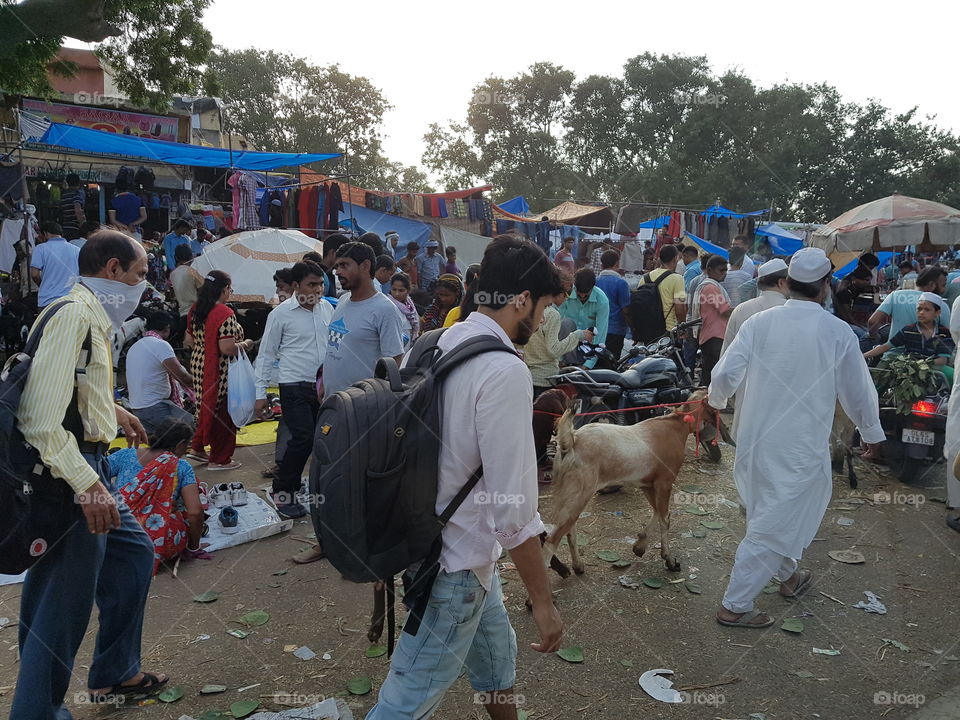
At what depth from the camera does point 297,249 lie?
1086cm

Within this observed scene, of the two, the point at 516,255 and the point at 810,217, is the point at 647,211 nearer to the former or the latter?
the point at 810,217

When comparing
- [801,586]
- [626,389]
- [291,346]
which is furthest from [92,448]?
[626,389]

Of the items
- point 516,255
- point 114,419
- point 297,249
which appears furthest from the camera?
point 297,249

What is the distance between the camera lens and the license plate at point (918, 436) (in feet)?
20.0

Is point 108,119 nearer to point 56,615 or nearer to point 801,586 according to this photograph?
point 56,615

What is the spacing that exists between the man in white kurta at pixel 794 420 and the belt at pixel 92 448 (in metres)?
3.19

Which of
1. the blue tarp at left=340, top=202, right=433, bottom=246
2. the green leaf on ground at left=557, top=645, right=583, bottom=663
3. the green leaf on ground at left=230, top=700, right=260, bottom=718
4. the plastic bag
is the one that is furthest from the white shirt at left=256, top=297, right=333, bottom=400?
the blue tarp at left=340, top=202, right=433, bottom=246

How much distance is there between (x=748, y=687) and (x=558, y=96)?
42061mm

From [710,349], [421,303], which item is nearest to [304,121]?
[421,303]

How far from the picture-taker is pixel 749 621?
12.4 feet

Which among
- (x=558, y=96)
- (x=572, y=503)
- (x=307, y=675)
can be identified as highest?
(x=558, y=96)

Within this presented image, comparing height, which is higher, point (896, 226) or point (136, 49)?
point (136, 49)

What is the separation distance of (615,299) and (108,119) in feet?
47.0

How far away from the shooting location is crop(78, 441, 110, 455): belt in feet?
8.29
